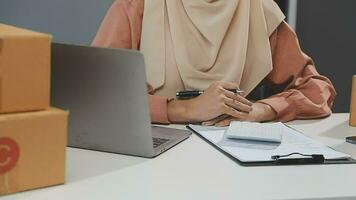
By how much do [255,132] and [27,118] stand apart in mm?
542

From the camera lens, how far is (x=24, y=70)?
34.3 inches

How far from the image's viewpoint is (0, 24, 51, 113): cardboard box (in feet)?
2.78

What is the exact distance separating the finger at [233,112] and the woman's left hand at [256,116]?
0.03 ft

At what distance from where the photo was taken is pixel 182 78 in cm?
165

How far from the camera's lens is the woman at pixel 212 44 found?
163 cm

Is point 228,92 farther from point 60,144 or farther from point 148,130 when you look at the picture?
point 60,144

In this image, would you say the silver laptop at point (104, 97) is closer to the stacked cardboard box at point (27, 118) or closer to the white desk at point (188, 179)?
the white desk at point (188, 179)

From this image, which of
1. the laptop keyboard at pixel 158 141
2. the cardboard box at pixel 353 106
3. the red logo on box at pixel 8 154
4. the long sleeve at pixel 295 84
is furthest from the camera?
the long sleeve at pixel 295 84

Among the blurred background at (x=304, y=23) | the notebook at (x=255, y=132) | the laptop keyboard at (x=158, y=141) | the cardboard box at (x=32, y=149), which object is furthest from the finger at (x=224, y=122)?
the blurred background at (x=304, y=23)

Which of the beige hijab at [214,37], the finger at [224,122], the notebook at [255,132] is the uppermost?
the beige hijab at [214,37]

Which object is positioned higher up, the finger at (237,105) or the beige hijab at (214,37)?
the beige hijab at (214,37)

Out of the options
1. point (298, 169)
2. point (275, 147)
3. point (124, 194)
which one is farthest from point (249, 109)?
point (124, 194)

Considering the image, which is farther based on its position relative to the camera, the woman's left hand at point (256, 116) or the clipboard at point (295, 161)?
the woman's left hand at point (256, 116)

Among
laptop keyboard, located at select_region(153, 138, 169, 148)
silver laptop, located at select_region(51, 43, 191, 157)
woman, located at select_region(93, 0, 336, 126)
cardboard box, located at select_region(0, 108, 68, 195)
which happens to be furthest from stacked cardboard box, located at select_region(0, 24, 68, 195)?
woman, located at select_region(93, 0, 336, 126)
